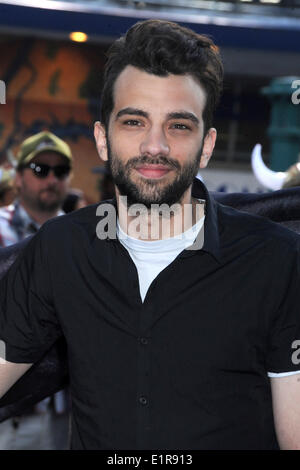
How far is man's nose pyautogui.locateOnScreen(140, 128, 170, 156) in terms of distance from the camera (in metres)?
1.70

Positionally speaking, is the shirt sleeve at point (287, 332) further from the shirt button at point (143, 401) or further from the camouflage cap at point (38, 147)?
the camouflage cap at point (38, 147)

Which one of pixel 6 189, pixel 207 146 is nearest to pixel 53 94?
pixel 6 189

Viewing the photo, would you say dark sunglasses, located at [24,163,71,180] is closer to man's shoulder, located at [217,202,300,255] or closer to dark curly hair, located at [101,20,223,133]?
Result: dark curly hair, located at [101,20,223,133]

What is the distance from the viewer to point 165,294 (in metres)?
1.74

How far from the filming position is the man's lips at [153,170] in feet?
5.62

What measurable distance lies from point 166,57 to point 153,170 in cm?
29

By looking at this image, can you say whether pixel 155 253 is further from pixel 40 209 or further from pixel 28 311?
pixel 40 209

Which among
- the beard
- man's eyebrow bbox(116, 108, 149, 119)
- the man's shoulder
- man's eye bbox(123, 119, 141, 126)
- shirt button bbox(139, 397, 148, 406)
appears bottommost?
shirt button bbox(139, 397, 148, 406)

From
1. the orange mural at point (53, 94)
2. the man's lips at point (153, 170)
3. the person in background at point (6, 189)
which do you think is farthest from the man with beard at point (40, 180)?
the orange mural at point (53, 94)

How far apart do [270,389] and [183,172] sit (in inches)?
22.7

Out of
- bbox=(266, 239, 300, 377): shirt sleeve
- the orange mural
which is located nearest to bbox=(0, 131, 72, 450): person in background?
bbox=(266, 239, 300, 377): shirt sleeve

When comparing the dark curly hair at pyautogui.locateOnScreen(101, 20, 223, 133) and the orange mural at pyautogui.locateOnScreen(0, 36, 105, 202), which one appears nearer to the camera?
the dark curly hair at pyautogui.locateOnScreen(101, 20, 223, 133)

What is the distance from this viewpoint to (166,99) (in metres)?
1.74

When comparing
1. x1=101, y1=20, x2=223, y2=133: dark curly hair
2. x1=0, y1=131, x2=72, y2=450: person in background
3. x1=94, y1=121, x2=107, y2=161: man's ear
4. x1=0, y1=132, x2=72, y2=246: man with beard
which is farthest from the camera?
x1=0, y1=132, x2=72, y2=246: man with beard
